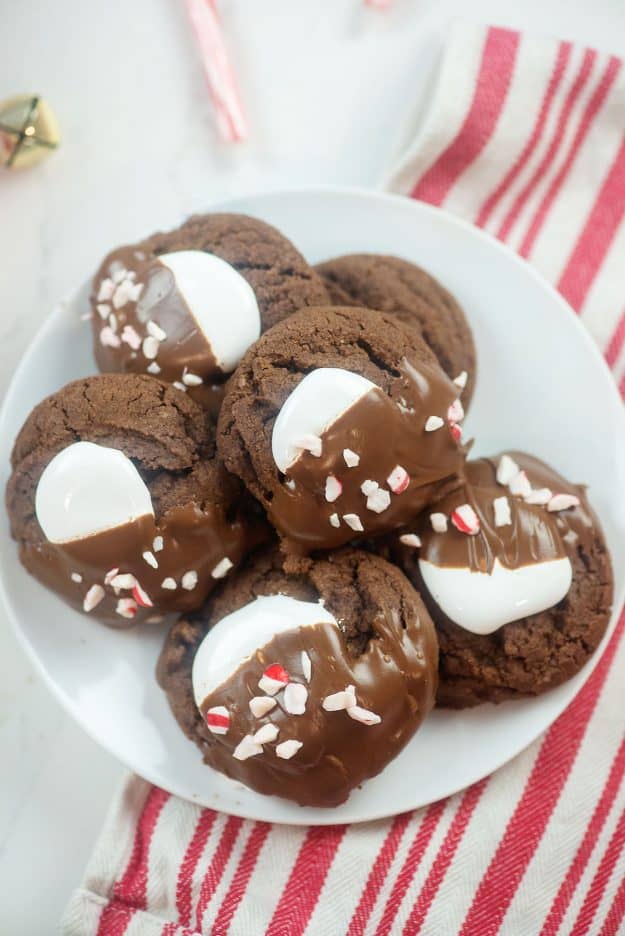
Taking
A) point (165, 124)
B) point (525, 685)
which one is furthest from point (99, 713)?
point (165, 124)

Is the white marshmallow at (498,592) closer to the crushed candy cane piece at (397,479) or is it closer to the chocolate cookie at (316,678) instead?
the chocolate cookie at (316,678)

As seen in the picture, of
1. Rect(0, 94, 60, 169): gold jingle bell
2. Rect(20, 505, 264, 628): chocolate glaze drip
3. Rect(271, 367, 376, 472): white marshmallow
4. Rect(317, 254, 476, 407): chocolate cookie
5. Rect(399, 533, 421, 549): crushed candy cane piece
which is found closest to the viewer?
Rect(271, 367, 376, 472): white marshmallow

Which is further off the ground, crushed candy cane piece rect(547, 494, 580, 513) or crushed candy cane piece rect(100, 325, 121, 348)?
crushed candy cane piece rect(100, 325, 121, 348)

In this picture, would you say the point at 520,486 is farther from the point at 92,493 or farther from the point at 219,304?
the point at 92,493

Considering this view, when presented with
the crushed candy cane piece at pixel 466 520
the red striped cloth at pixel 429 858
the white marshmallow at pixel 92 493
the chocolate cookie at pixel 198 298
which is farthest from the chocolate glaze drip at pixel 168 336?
the red striped cloth at pixel 429 858

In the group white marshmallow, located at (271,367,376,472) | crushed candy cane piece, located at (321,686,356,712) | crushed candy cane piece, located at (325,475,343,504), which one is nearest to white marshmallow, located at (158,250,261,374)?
white marshmallow, located at (271,367,376,472)

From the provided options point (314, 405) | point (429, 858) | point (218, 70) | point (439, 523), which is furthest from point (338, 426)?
point (218, 70)

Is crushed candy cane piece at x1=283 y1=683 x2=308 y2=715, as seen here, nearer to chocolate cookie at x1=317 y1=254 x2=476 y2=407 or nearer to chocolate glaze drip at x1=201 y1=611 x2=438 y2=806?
chocolate glaze drip at x1=201 y1=611 x2=438 y2=806
